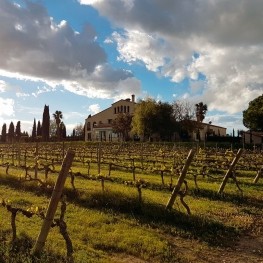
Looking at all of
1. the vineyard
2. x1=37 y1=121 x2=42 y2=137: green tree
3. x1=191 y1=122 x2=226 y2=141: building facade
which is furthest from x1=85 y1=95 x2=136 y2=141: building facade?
the vineyard

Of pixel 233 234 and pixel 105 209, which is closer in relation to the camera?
pixel 233 234

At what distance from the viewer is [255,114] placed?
2502 inches

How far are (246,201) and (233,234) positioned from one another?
15.9 ft

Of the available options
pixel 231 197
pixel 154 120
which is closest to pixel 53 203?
pixel 231 197

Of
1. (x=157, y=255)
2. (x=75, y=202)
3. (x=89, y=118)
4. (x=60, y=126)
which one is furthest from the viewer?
(x=60, y=126)

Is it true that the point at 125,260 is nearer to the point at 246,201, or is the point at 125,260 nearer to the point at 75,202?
the point at 75,202

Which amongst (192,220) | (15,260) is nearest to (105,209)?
(192,220)

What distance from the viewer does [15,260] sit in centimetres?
751

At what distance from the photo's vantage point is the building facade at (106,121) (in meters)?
82.9

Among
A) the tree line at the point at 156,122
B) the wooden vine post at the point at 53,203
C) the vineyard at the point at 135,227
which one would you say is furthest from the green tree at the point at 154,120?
the wooden vine post at the point at 53,203

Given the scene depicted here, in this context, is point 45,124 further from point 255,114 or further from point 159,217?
point 159,217

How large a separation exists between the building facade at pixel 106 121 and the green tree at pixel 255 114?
24.6m

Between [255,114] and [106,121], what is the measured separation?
3484cm

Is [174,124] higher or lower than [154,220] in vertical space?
higher
